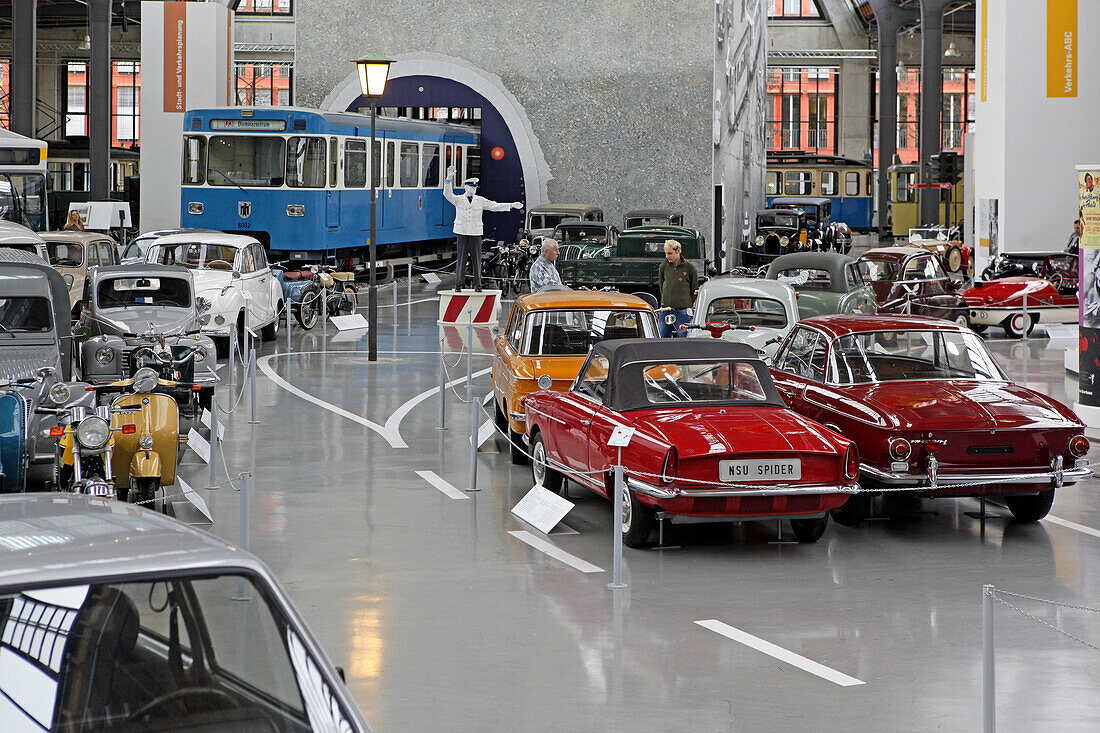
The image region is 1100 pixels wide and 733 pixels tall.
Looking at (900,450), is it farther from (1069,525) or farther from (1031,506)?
(1069,525)

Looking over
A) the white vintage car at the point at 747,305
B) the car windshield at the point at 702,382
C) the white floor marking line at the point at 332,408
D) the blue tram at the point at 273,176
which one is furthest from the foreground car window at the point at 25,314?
the blue tram at the point at 273,176

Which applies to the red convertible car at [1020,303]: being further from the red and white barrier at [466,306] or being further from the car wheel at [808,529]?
the car wheel at [808,529]

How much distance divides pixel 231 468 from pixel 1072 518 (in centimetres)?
693

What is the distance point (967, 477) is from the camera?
9.27 metres

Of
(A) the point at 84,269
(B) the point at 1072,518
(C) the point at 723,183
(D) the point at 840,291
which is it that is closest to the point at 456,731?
(B) the point at 1072,518

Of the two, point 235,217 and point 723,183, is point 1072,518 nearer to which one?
point 235,217

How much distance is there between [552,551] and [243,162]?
1996 cm

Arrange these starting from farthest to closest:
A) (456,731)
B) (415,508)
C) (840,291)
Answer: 1. (840,291)
2. (415,508)
3. (456,731)

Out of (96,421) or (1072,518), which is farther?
(1072,518)

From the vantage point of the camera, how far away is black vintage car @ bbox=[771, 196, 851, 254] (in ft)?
150

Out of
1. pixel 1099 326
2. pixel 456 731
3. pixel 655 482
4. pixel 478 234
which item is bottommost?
pixel 456 731

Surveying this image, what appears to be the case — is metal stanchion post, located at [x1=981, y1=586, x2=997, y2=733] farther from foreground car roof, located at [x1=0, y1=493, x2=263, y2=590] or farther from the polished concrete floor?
foreground car roof, located at [x1=0, y1=493, x2=263, y2=590]

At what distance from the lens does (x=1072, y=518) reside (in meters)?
10.3

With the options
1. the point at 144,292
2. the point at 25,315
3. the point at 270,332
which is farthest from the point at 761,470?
the point at 270,332
